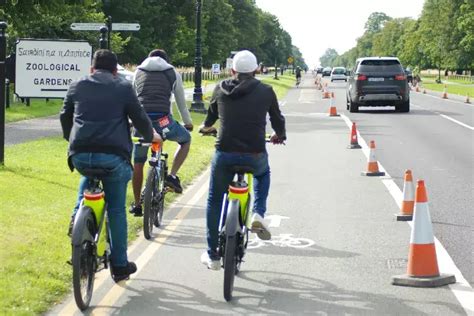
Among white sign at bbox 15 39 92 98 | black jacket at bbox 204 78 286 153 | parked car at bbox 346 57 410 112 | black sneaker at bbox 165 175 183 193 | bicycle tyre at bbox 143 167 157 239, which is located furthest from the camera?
parked car at bbox 346 57 410 112

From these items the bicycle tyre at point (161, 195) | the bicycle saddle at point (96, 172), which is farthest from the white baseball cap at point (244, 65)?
the bicycle tyre at point (161, 195)

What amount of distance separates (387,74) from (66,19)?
12728 millimetres

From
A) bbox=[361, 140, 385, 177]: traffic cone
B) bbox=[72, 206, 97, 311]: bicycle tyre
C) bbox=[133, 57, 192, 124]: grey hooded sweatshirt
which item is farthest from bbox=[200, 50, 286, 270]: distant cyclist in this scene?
bbox=[361, 140, 385, 177]: traffic cone

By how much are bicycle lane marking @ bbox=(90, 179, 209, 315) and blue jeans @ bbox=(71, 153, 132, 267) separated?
0.81 ft

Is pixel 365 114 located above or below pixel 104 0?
below

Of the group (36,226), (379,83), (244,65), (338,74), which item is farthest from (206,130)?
(338,74)

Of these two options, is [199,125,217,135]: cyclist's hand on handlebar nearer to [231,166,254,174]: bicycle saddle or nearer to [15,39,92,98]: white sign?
[231,166,254,174]: bicycle saddle

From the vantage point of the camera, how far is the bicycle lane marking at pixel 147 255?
6523mm

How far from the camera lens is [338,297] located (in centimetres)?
689

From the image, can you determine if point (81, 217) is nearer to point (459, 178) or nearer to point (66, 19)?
point (459, 178)

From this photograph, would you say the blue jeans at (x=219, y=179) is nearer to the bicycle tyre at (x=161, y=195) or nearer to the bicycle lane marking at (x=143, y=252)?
the bicycle lane marking at (x=143, y=252)

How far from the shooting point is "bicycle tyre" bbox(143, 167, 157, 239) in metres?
9.13

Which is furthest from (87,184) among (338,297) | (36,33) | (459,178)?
(36,33)

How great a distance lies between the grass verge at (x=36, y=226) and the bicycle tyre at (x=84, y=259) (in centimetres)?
29
